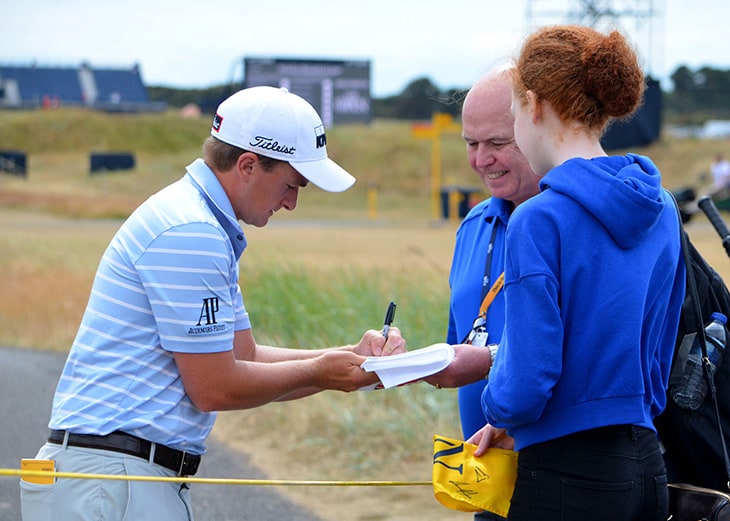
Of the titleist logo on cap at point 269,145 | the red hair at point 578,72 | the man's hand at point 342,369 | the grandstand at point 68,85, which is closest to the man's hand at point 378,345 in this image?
the man's hand at point 342,369

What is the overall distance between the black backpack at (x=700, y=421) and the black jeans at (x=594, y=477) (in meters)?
0.44

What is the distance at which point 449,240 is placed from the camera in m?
26.3

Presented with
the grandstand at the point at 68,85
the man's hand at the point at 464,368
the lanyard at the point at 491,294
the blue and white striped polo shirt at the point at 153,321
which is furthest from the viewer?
the grandstand at the point at 68,85

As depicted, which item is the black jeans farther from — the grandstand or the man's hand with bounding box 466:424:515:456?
the grandstand

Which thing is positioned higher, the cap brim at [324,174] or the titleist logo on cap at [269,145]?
the titleist logo on cap at [269,145]

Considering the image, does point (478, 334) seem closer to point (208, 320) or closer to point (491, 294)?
point (491, 294)

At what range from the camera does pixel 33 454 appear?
737 cm

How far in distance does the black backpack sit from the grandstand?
3405 inches

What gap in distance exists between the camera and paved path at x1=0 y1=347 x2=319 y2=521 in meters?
6.41

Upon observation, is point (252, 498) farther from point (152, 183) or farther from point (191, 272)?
point (152, 183)

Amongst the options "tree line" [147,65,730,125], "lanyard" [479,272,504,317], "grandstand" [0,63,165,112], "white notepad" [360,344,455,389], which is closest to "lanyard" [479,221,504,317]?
"lanyard" [479,272,504,317]

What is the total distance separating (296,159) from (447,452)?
98 centimetres

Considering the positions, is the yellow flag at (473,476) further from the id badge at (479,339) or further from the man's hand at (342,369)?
the id badge at (479,339)

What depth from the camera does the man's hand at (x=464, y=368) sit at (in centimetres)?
315
